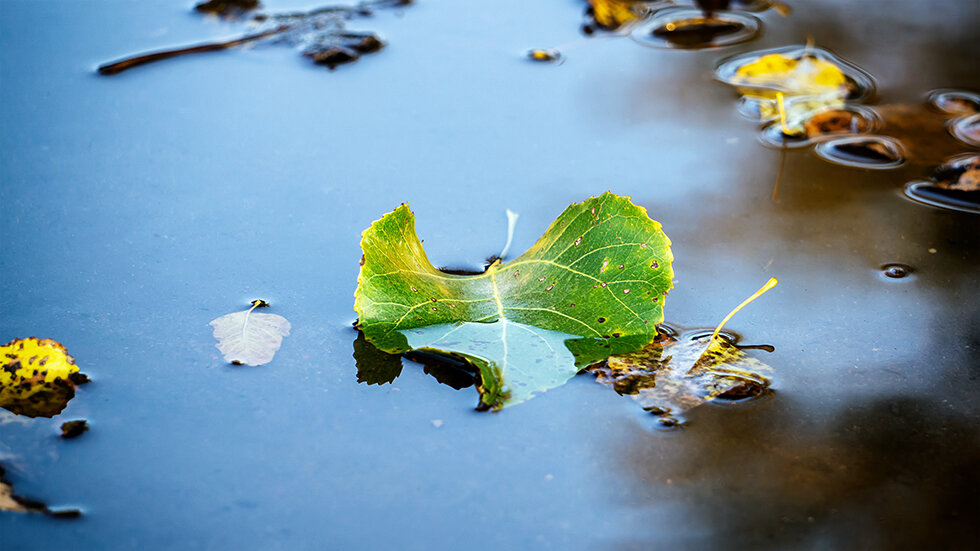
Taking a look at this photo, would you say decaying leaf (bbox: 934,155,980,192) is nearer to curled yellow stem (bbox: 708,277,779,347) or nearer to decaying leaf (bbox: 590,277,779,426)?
curled yellow stem (bbox: 708,277,779,347)

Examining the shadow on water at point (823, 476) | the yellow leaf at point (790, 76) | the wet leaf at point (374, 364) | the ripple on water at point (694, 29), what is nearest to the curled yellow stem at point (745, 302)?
the shadow on water at point (823, 476)

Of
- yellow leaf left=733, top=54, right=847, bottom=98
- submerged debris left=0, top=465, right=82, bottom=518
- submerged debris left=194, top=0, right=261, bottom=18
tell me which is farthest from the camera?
submerged debris left=194, top=0, right=261, bottom=18

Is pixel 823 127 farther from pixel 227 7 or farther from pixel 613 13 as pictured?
pixel 227 7

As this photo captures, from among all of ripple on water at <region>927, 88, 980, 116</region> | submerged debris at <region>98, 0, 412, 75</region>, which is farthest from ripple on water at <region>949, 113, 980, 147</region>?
submerged debris at <region>98, 0, 412, 75</region>

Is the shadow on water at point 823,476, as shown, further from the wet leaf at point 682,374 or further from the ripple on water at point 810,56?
the ripple on water at point 810,56

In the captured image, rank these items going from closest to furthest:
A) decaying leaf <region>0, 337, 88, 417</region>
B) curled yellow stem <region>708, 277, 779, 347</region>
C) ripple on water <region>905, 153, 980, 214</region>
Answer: decaying leaf <region>0, 337, 88, 417</region> → curled yellow stem <region>708, 277, 779, 347</region> → ripple on water <region>905, 153, 980, 214</region>

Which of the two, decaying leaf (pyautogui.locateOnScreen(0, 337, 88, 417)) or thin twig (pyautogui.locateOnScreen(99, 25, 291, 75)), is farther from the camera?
thin twig (pyautogui.locateOnScreen(99, 25, 291, 75))
